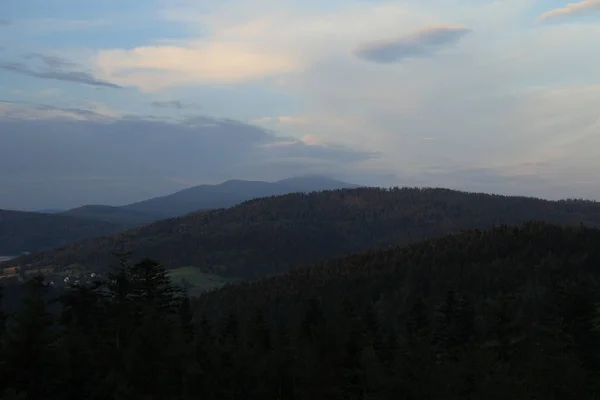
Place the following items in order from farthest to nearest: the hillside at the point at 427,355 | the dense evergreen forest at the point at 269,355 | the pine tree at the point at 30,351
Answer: the hillside at the point at 427,355 < the dense evergreen forest at the point at 269,355 < the pine tree at the point at 30,351

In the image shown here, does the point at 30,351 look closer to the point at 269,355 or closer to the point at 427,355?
the point at 427,355

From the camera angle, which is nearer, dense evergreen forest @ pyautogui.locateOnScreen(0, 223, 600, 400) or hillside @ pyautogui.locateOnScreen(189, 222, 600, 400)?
dense evergreen forest @ pyautogui.locateOnScreen(0, 223, 600, 400)

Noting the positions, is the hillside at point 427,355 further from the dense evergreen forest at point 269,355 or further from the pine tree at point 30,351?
the pine tree at point 30,351

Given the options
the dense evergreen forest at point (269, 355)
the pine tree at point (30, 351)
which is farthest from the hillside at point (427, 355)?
the pine tree at point (30, 351)

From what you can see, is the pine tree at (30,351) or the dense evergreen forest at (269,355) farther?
the dense evergreen forest at (269,355)

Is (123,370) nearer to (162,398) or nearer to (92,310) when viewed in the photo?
(162,398)

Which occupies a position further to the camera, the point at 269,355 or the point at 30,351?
the point at 269,355

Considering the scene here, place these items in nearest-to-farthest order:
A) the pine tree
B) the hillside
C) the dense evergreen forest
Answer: the pine tree < the dense evergreen forest < the hillside

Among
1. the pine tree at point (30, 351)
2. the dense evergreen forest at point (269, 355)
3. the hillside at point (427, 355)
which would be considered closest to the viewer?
the pine tree at point (30, 351)

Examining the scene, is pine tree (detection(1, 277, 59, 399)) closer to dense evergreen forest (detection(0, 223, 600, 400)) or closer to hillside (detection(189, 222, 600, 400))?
dense evergreen forest (detection(0, 223, 600, 400))

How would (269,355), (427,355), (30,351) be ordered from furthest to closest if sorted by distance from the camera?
(269,355) < (427,355) < (30,351)

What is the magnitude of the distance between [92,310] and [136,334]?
13881mm

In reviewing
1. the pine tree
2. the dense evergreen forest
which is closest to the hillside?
A: the dense evergreen forest

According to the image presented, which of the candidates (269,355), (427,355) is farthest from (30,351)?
(269,355)
